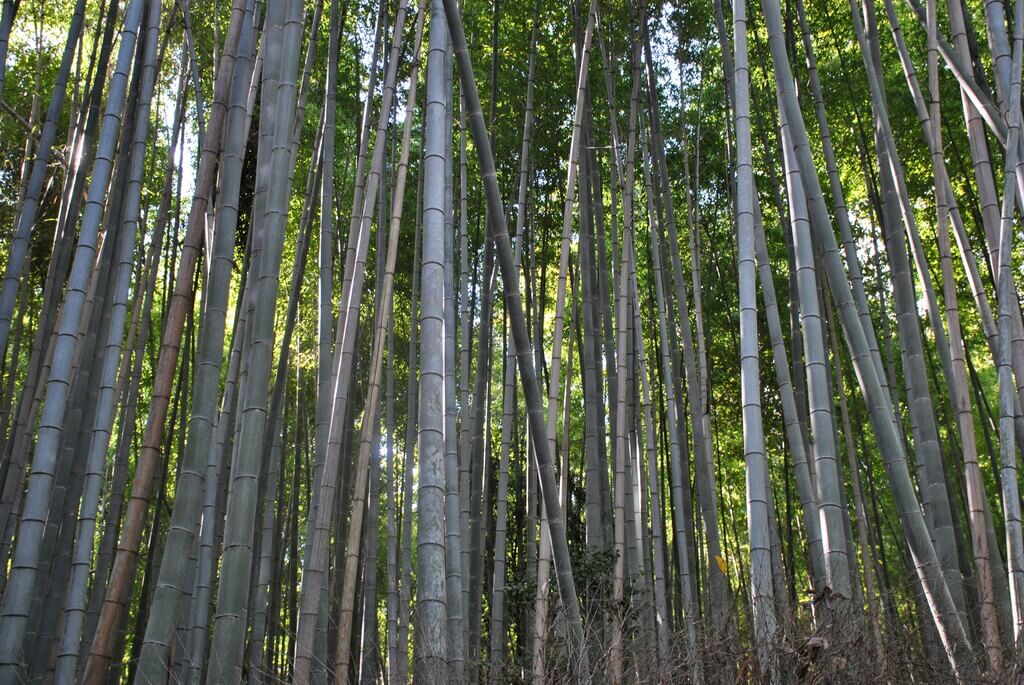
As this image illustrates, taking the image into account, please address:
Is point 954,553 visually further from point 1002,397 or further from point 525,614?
point 525,614

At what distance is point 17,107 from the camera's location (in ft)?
21.9

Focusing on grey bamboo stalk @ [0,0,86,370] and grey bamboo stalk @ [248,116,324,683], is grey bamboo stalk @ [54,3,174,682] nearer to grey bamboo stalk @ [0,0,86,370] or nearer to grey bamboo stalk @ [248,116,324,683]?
grey bamboo stalk @ [0,0,86,370]

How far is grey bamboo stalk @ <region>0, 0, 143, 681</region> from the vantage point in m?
2.69

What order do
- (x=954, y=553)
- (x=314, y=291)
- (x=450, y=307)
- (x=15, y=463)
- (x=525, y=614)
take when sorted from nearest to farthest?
(x=954, y=553), (x=15, y=463), (x=450, y=307), (x=525, y=614), (x=314, y=291)

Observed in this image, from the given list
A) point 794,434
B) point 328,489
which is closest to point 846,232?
point 794,434

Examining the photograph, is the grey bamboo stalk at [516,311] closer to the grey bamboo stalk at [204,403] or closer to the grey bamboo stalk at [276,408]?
the grey bamboo stalk at [204,403]

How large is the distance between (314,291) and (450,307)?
4882 millimetres

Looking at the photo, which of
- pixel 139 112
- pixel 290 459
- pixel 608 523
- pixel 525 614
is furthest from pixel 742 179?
pixel 290 459

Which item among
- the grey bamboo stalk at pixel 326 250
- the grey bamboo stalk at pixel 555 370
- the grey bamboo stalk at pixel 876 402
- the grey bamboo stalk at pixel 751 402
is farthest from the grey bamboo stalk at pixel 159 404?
the grey bamboo stalk at pixel 876 402

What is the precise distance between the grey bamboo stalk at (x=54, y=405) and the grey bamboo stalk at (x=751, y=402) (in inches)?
77.9

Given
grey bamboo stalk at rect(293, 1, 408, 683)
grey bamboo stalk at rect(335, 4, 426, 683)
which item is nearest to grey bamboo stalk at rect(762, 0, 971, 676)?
grey bamboo stalk at rect(335, 4, 426, 683)

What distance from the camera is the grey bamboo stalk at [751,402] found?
8.35 ft

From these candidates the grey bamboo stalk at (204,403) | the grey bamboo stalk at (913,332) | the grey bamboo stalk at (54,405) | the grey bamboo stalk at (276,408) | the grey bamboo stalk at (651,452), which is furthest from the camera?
the grey bamboo stalk at (651,452)

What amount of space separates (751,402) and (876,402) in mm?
535
